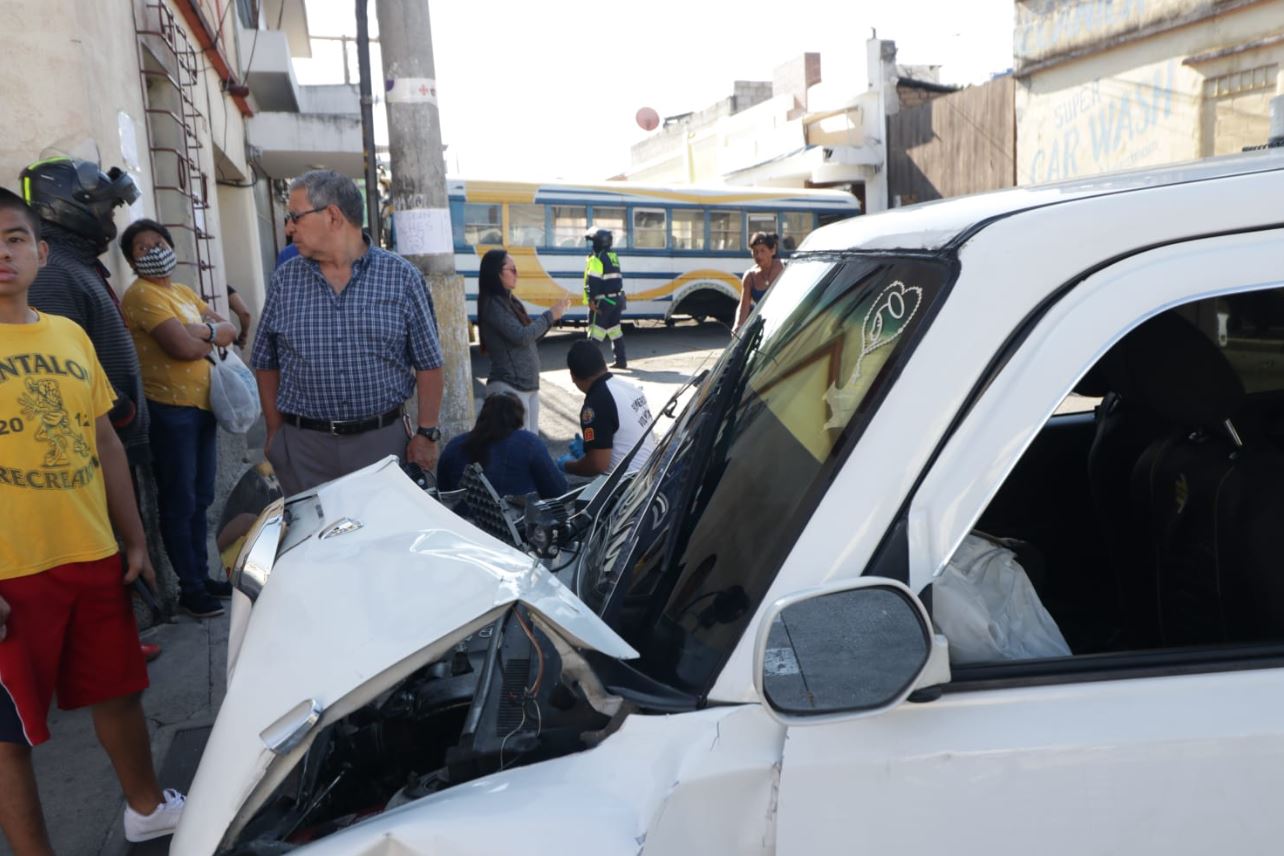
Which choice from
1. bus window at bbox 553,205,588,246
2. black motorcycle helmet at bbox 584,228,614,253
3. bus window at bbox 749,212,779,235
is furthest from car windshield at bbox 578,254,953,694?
bus window at bbox 749,212,779,235

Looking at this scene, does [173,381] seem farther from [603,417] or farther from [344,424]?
[603,417]

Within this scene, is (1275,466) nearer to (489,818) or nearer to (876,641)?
(876,641)

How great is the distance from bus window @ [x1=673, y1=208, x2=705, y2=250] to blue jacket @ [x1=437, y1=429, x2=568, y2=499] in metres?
14.1

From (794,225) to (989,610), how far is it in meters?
17.7

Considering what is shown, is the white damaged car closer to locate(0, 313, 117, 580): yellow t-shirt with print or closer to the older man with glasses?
locate(0, 313, 117, 580): yellow t-shirt with print

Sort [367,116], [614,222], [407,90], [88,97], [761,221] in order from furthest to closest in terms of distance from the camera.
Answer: [761,221] → [614,222] → [367,116] → [407,90] → [88,97]

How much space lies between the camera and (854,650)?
3.91 ft

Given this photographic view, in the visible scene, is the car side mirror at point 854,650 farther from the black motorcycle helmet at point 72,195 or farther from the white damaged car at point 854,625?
the black motorcycle helmet at point 72,195

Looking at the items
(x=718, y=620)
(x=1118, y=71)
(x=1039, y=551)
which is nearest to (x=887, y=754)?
(x=718, y=620)

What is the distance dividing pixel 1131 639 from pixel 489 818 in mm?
1388

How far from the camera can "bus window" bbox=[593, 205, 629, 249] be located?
674 inches

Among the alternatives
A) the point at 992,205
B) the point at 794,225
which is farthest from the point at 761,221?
the point at 992,205

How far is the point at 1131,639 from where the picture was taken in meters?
1.98

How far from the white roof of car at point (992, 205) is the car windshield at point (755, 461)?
4 centimetres
